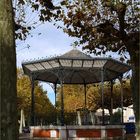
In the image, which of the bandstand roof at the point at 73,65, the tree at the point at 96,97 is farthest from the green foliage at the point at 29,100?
the bandstand roof at the point at 73,65

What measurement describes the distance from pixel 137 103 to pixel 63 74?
15.3 meters

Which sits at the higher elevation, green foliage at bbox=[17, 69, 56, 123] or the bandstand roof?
the bandstand roof

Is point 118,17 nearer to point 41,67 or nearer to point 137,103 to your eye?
point 137,103

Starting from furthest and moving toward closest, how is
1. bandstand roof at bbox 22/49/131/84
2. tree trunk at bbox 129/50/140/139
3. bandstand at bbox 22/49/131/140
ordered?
bandstand roof at bbox 22/49/131/84 → bandstand at bbox 22/49/131/140 → tree trunk at bbox 129/50/140/139

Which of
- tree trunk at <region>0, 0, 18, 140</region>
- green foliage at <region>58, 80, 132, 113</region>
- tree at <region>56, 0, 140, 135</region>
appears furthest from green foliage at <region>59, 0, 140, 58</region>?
green foliage at <region>58, 80, 132, 113</region>

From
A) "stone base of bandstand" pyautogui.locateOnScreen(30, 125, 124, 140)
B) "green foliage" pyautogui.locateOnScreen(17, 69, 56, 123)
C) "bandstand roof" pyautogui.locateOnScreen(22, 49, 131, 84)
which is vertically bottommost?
"stone base of bandstand" pyautogui.locateOnScreen(30, 125, 124, 140)

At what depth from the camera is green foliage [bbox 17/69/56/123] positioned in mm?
56984

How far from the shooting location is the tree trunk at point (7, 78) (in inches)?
318

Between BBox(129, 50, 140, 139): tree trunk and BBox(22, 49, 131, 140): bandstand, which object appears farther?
BBox(22, 49, 131, 140): bandstand

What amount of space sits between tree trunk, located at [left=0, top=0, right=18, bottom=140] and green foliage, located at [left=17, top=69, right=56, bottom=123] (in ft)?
152

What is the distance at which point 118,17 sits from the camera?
16469 mm

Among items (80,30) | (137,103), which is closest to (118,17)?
(80,30)

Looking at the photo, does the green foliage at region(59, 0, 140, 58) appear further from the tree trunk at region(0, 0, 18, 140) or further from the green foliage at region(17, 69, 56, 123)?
the green foliage at region(17, 69, 56, 123)

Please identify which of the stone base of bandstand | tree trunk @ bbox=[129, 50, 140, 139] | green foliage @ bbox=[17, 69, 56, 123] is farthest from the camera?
green foliage @ bbox=[17, 69, 56, 123]
